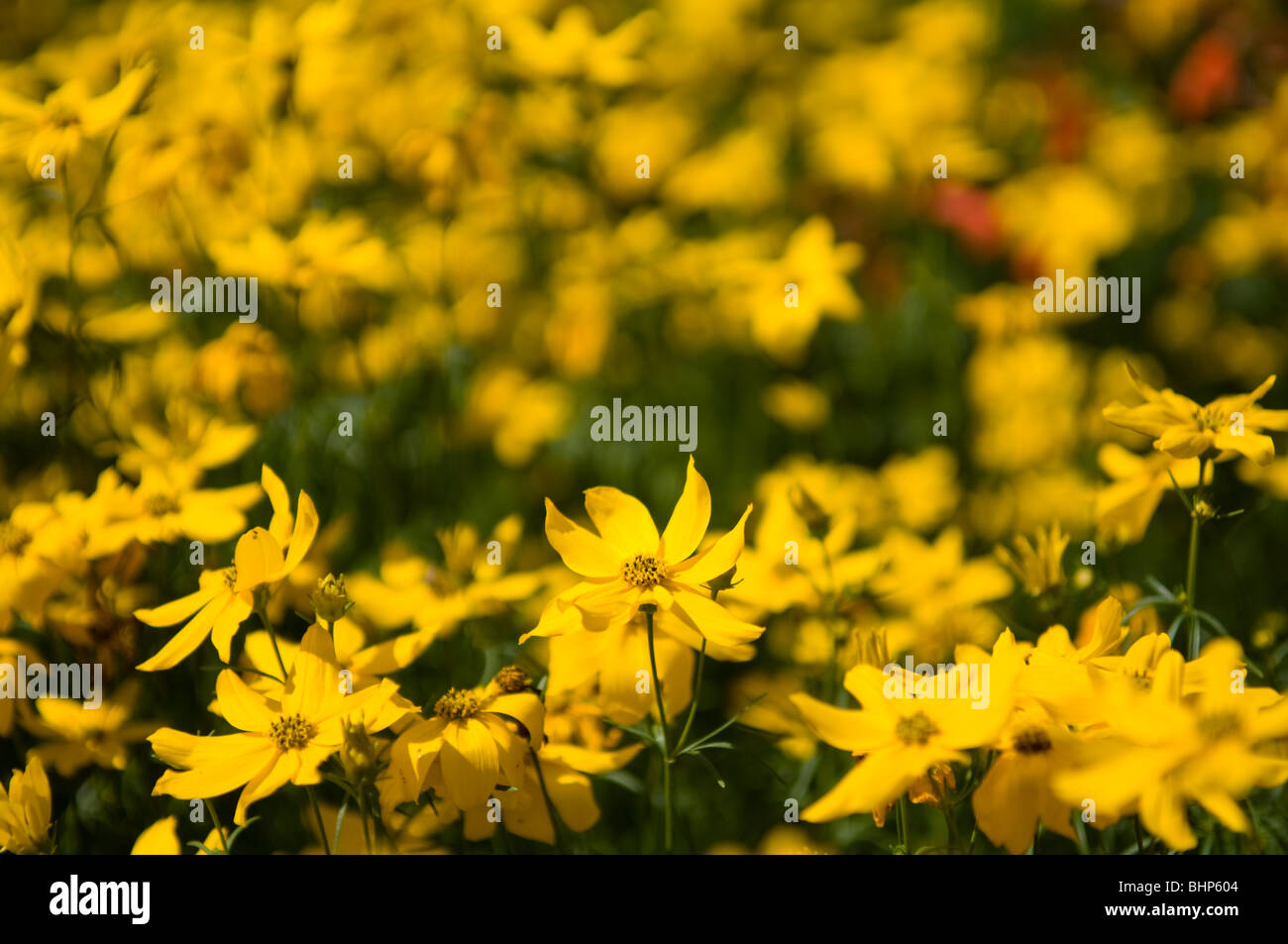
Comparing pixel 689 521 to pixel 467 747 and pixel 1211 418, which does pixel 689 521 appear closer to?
pixel 467 747

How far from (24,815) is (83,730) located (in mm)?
173

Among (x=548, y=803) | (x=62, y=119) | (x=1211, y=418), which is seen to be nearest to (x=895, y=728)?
(x=548, y=803)

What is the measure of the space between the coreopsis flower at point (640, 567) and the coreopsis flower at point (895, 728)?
9 cm

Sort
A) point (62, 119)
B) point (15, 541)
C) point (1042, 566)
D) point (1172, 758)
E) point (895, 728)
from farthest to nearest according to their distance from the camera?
point (62, 119) < point (15, 541) < point (1042, 566) < point (895, 728) < point (1172, 758)

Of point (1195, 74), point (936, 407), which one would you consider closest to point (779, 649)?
point (936, 407)

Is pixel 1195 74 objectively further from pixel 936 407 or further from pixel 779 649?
pixel 779 649

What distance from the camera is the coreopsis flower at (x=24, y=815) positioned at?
35.9 inches

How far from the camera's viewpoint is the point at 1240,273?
2568 mm

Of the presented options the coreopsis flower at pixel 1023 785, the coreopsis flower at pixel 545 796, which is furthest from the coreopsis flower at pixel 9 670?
the coreopsis flower at pixel 1023 785

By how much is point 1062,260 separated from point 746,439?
0.80m

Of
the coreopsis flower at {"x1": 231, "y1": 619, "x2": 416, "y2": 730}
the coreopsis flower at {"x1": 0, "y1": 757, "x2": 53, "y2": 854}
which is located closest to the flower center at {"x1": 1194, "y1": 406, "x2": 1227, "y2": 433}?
the coreopsis flower at {"x1": 231, "y1": 619, "x2": 416, "y2": 730}

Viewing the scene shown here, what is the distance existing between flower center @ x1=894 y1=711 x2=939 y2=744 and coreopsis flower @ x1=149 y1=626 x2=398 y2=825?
1.20ft

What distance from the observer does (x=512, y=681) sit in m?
0.91

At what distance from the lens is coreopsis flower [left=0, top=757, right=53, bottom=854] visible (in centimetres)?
91
